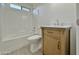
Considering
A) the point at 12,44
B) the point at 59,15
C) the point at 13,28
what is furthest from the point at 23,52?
the point at 59,15

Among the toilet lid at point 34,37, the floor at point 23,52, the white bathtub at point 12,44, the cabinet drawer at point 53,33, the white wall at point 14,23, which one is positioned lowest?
the floor at point 23,52

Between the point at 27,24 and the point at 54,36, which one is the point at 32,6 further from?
the point at 54,36

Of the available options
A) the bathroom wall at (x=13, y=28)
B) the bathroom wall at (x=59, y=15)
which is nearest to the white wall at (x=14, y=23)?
the bathroom wall at (x=13, y=28)

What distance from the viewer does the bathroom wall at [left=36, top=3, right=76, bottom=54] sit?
1083mm

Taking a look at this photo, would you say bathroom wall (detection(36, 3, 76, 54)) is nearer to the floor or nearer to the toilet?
the toilet

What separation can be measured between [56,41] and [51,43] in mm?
50

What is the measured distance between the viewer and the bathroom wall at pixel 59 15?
3.55 feet

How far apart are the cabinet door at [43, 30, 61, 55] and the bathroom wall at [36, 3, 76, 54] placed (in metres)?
0.09

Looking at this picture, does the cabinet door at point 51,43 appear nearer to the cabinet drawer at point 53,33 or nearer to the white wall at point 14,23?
the cabinet drawer at point 53,33

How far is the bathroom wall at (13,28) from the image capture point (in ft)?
3.62

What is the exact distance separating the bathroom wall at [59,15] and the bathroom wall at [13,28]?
0.36 feet

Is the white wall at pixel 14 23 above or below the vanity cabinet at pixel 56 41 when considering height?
above

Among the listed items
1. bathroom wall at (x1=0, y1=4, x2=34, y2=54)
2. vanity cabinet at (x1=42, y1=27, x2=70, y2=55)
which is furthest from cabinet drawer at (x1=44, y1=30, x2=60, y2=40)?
bathroom wall at (x1=0, y1=4, x2=34, y2=54)

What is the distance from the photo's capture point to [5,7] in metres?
1.10
